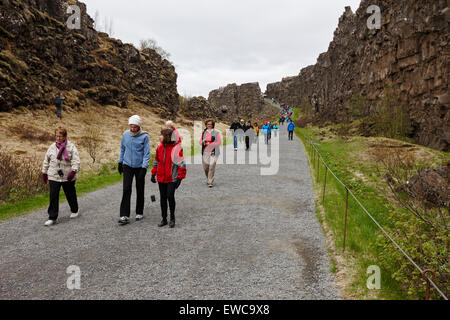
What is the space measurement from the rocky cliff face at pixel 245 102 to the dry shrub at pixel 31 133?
81.2 metres

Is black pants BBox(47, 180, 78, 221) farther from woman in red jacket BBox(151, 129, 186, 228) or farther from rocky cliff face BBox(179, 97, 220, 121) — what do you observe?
rocky cliff face BBox(179, 97, 220, 121)

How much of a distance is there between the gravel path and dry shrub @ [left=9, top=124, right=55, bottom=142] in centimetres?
1277

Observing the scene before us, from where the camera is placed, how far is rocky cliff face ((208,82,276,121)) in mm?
100938

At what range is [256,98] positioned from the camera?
102 metres

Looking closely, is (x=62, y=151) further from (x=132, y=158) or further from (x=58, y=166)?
(x=132, y=158)

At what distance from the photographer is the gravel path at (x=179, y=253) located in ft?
13.1

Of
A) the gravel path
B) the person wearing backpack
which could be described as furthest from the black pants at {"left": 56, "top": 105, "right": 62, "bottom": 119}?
the person wearing backpack

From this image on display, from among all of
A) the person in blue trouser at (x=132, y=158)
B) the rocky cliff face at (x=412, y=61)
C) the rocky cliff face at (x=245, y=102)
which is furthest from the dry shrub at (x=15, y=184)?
the rocky cliff face at (x=245, y=102)

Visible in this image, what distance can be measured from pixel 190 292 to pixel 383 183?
1165 cm

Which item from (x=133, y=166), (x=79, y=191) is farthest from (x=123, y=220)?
(x=79, y=191)

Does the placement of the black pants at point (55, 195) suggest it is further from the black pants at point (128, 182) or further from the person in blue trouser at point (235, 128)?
the person in blue trouser at point (235, 128)

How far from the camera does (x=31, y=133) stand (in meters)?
18.8
